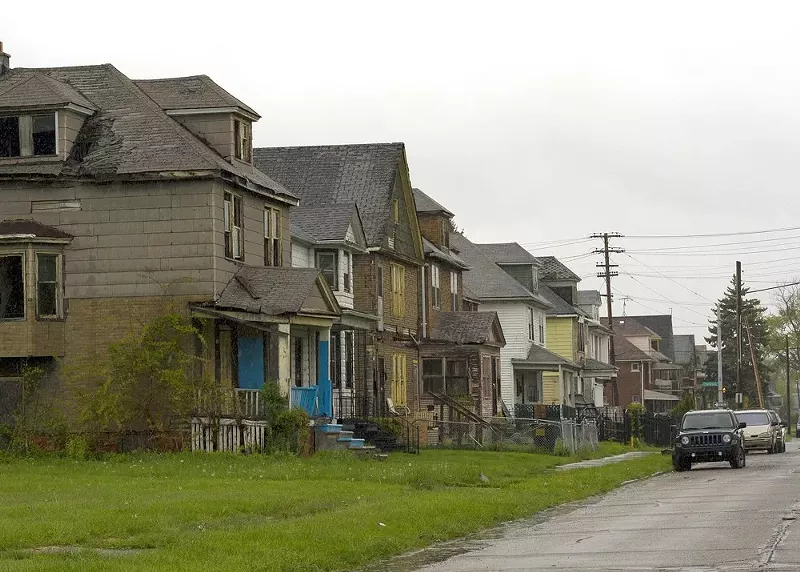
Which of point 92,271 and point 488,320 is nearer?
point 92,271

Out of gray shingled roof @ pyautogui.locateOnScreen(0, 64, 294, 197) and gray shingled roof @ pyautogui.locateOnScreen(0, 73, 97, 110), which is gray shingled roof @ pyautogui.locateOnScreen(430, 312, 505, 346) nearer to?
gray shingled roof @ pyautogui.locateOnScreen(0, 64, 294, 197)

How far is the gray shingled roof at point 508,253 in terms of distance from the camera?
74438 millimetres

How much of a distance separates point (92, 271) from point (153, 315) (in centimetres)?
194

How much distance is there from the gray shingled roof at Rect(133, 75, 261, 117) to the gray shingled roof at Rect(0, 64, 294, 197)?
19.9 inches

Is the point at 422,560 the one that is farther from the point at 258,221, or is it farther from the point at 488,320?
the point at 488,320

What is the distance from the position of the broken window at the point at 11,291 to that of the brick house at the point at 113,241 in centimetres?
2

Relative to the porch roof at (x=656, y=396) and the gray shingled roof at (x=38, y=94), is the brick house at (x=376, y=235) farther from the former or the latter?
the porch roof at (x=656, y=396)

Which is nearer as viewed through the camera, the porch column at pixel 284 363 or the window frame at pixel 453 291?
the porch column at pixel 284 363

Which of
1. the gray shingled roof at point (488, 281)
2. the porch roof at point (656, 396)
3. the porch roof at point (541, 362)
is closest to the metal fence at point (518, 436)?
the porch roof at point (541, 362)

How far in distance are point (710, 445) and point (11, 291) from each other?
1884cm

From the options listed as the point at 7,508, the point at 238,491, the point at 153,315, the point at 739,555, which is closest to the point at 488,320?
the point at 153,315

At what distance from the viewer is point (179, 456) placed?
32.0 meters

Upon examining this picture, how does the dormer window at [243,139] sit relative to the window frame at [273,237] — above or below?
above

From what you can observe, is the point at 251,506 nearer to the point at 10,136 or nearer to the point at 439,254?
the point at 10,136
